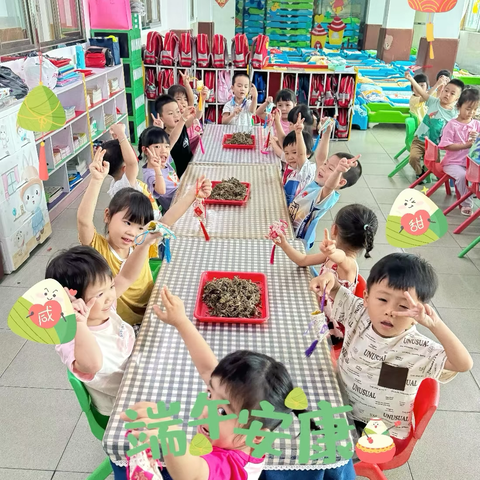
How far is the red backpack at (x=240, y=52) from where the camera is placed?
6.31 metres

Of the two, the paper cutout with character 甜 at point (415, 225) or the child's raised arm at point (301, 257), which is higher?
the paper cutout with character 甜 at point (415, 225)

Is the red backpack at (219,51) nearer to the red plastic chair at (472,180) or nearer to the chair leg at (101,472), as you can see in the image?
the red plastic chair at (472,180)

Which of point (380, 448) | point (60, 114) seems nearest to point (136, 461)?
point (380, 448)

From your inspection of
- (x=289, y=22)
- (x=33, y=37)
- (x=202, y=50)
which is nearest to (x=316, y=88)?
(x=202, y=50)

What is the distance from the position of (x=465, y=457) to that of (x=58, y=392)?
1942 mm

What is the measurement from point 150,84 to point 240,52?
1.39 m

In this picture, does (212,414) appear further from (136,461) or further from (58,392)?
(58,392)

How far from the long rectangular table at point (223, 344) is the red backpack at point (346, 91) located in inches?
201

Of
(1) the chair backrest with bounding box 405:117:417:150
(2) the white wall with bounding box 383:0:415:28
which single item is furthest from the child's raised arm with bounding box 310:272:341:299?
(2) the white wall with bounding box 383:0:415:28

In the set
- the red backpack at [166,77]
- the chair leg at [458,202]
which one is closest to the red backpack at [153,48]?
the red backpack at [166,77]

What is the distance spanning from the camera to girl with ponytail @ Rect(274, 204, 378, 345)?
179cm

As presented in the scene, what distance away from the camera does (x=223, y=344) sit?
148 cm

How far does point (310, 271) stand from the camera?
2.01 m

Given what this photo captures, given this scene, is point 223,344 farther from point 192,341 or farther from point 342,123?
point 342,123
